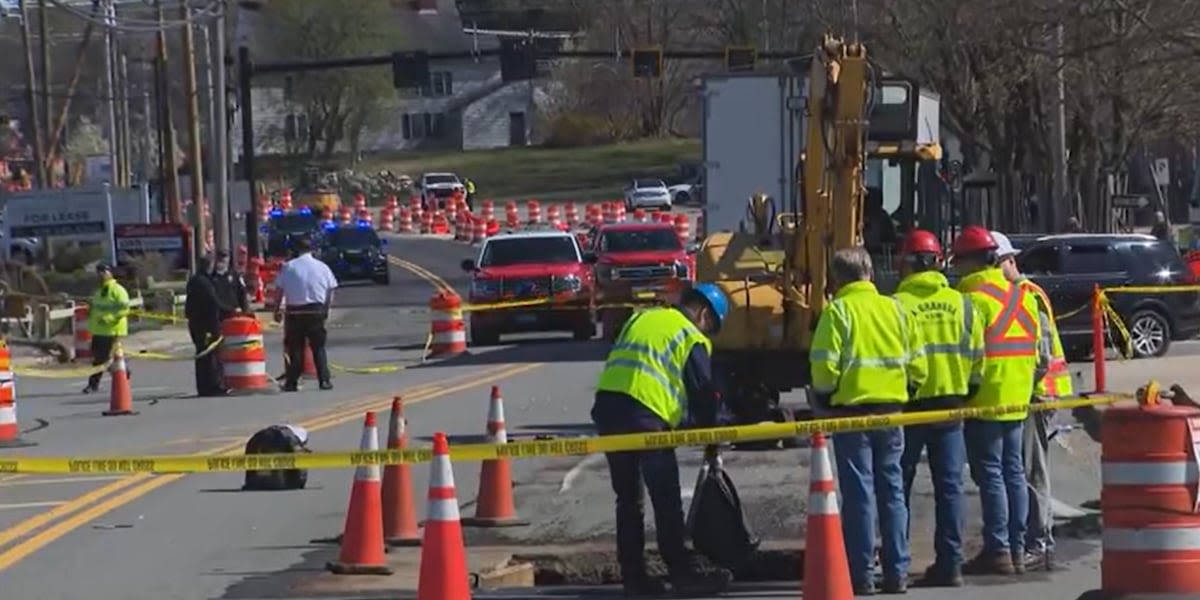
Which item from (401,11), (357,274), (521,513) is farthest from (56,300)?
(401,11)

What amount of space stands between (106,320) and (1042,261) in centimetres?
1233

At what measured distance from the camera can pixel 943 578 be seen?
11594 millimetres

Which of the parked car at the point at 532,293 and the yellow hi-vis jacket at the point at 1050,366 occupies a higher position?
the yellow hi-vis jacket at the point at 1050,366

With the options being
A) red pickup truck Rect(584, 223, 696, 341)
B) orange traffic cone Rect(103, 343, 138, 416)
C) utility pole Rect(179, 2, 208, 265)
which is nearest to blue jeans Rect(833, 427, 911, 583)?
orange traffic cone Rect(103, 343, 138, 416)

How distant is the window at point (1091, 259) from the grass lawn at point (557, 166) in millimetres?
63183

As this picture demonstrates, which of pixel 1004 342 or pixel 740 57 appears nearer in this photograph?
pixel 1004 342

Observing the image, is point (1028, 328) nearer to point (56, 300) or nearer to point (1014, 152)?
point (56, 300)

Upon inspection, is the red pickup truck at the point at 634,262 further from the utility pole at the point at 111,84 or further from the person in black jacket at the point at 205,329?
the utility pole at the point at 111,84

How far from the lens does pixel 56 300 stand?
42.8 m

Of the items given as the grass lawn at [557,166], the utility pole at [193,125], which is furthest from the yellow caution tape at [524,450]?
the grass lawn at [557,166]

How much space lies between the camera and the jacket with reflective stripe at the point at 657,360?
36.3 feet

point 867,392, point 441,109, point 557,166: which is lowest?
point 867,392

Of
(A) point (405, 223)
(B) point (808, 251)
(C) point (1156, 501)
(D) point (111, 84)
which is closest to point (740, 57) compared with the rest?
(D) point (111, 84)

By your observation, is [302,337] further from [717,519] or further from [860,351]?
[860,351]
